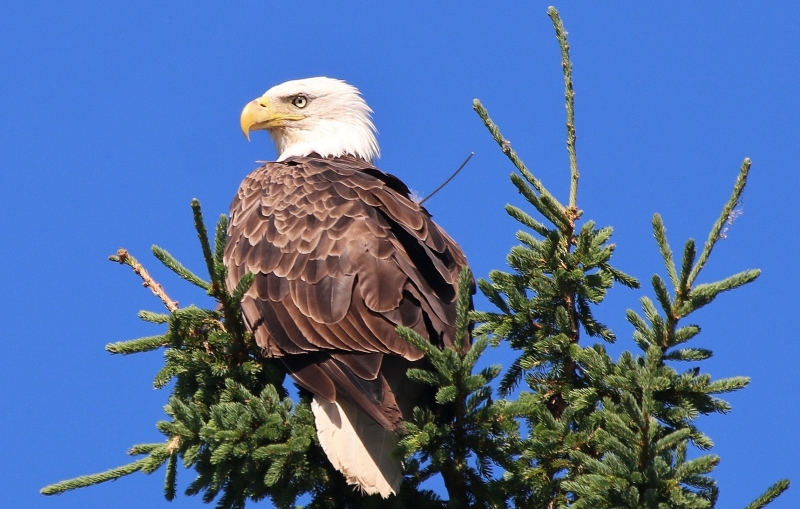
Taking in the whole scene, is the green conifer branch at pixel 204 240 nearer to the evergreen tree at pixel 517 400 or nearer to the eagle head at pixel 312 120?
the evergreen tree at pixel 517 400

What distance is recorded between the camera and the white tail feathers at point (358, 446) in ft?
14.7

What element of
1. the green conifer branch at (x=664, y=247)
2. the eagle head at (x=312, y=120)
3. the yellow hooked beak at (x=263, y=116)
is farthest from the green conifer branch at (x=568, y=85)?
the yellow hooked beak at (x=263, y=116)

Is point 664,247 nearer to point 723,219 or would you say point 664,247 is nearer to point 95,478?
point 723,219

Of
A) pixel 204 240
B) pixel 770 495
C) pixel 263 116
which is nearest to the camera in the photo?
pixel 770 495

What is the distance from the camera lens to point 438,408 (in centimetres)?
468

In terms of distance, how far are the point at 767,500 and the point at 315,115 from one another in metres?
5.10

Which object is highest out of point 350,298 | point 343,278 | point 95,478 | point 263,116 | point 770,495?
point 263,116

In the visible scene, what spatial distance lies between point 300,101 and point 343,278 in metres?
3.06

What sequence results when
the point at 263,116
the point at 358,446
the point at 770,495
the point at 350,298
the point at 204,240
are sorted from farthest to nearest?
1. the point at 263,116
2. the point at 350,298
3. the point at 358,446
4. the point at 204,240
5. the point at 770,495

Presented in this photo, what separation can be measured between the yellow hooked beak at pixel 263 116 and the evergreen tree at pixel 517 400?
301 cm

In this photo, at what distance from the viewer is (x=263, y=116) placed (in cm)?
758

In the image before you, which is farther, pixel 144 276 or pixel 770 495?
pixel 144 276

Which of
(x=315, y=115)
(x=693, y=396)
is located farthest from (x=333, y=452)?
(x=315, y=115)

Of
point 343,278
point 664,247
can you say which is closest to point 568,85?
point 664,247
